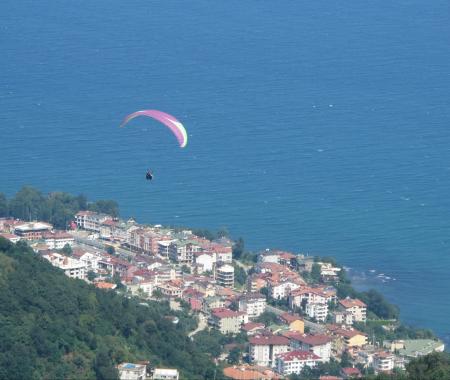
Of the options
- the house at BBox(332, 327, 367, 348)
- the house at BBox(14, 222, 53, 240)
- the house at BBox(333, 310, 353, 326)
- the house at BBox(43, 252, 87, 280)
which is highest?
the house at BBox(14, 222, 53, 240)

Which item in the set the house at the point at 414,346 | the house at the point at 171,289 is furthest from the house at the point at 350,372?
the house at the point at 171,289

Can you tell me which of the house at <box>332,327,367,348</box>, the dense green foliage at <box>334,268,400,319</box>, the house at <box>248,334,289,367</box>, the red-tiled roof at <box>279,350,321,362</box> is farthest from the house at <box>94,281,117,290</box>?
the dense green foliage at <box>334,268,400,319</box>

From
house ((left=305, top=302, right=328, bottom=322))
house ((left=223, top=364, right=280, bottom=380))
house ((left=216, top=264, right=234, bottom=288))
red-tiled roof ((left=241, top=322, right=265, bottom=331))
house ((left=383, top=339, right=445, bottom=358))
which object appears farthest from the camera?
house ((left=216, top=264, right=234, bottom=288))

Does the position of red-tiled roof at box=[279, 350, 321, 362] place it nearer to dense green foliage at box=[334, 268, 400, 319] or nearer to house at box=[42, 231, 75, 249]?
dense green foliage at box=[334, 268, 400, 319]

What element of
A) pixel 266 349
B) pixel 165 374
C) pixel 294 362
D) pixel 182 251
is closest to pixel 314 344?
pixel 294 362

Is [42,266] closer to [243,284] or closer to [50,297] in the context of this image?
[50,297]

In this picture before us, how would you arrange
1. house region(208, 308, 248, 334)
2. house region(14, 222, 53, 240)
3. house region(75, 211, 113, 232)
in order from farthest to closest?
house region(75, 211, 113, 232), house region(14, 222, 53, 240), house region(208, 308, 248, 334)

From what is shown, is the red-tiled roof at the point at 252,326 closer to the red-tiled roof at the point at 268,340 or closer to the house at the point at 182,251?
the red-tiled roof at the point at 268,340
